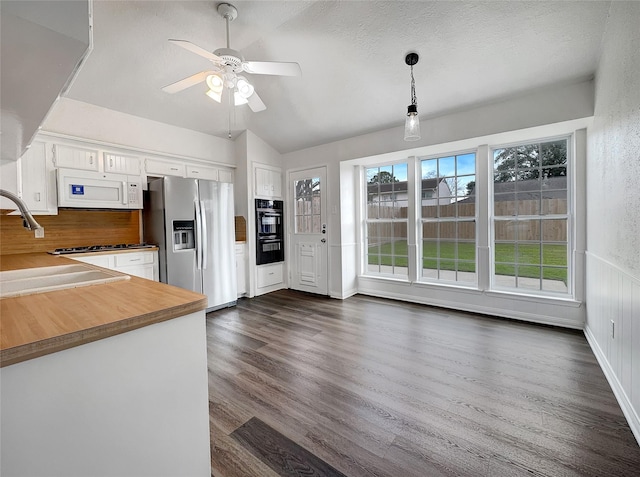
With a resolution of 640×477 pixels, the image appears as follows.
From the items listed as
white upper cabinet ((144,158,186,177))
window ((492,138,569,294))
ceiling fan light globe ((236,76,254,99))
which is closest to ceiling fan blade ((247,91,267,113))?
ceiling fan light globe ((236,76,254,99))

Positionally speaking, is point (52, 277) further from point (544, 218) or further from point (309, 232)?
point (544, 218)

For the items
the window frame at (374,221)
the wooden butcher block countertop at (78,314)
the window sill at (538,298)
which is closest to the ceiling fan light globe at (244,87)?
the wooden butcher block countertop at (78,314)

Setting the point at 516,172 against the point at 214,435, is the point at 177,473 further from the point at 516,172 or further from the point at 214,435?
the point at 516,172

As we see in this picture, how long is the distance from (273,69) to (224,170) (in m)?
2.58

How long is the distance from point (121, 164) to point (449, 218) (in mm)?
4262

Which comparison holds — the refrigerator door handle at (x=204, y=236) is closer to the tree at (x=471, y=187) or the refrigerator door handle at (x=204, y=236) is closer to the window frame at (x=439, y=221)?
the window frame at (x=439, y=221)

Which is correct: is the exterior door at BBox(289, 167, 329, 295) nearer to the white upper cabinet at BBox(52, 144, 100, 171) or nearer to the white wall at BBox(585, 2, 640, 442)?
the white upper cabinet at BBox(52, 144, 100, 171)

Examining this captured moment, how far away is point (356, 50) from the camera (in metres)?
2.79

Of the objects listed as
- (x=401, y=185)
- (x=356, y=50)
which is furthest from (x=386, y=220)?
(x=356, y=50)

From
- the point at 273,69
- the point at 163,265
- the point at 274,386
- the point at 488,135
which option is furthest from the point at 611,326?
the point at 163,265

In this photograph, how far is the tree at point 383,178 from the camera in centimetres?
437

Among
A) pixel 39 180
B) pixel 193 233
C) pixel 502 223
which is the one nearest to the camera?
pixel 39 180

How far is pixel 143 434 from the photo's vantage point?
0.86 m

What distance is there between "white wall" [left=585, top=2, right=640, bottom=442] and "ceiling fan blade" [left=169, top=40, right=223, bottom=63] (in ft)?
8.60
